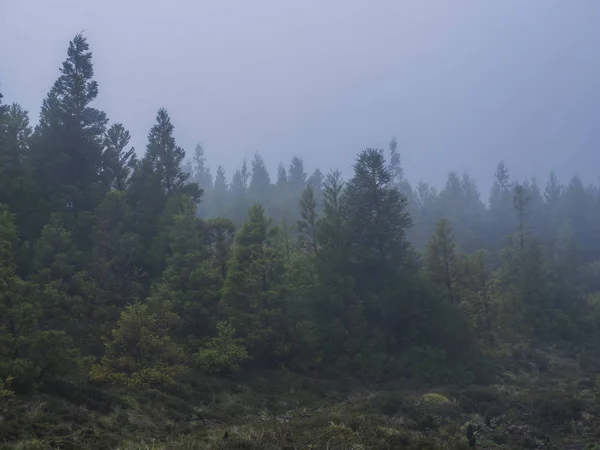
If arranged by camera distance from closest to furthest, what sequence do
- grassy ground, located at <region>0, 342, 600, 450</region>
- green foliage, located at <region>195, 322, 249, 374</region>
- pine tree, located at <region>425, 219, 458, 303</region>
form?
grassy ground, located at <region>0, 342, 600, 450</region> → green foliage, located at <region>195, 322, 249, 374</region> → pine tree, located at <region>425, 219, 458, 303</region>

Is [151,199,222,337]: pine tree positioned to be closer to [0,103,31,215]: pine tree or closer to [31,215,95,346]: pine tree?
[31,215,95,346]: pine tree

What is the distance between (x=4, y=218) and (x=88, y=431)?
38.0 ft

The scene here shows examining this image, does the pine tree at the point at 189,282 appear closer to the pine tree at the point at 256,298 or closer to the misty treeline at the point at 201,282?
the misty treeline at the point at 201,282

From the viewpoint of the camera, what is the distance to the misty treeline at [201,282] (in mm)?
20828

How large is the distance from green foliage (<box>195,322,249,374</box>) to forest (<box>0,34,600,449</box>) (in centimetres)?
12

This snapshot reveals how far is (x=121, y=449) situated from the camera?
11.6 meters

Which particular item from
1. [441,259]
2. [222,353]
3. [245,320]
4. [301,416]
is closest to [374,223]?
[441,259]

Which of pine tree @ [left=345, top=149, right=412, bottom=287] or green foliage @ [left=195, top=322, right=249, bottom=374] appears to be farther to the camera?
pine tree @ [left=345, top=149, right=412, bottom=287]

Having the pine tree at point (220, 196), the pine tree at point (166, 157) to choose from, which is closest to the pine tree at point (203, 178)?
the pine tree at point (220, 196)

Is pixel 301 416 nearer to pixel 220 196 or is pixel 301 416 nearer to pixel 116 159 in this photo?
pixel 116 159

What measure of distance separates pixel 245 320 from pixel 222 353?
8.31 ft

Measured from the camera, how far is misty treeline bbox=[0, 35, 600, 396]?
68.3ft

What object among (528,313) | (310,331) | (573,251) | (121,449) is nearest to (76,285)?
(310,331)

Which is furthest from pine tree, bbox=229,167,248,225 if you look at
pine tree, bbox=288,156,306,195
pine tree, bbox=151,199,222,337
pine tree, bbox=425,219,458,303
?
pine tree, bbox=151,199,222,337
